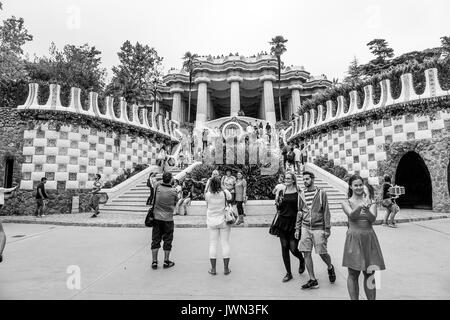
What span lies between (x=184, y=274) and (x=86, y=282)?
141 cm

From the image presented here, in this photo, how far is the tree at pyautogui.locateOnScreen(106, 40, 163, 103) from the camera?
96.9ft

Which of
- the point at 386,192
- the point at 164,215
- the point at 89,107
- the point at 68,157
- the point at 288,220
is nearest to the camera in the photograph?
the point at 288,220

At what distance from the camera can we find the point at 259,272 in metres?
4.44

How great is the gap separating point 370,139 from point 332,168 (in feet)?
8.71

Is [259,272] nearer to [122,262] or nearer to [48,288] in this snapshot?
[122,262]

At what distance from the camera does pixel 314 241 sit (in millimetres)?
3832

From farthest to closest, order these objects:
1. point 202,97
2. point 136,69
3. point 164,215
Answer: 1. point 202,97
2. point 136,69
3. point 164,215

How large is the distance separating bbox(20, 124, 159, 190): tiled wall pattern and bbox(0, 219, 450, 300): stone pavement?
5.73 m

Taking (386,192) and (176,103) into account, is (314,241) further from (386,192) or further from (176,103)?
(176,103)

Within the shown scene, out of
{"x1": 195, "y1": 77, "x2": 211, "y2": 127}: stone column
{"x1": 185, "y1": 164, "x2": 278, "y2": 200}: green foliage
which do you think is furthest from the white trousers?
{"x1": 195, "y1": 77, "x2": 211, "y2": 127}: stone column

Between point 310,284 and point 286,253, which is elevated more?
point 286,253

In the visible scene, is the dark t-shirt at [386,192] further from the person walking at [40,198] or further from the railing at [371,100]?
the person walking at [40,198]

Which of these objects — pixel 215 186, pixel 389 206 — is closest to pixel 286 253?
pixel 215 186
